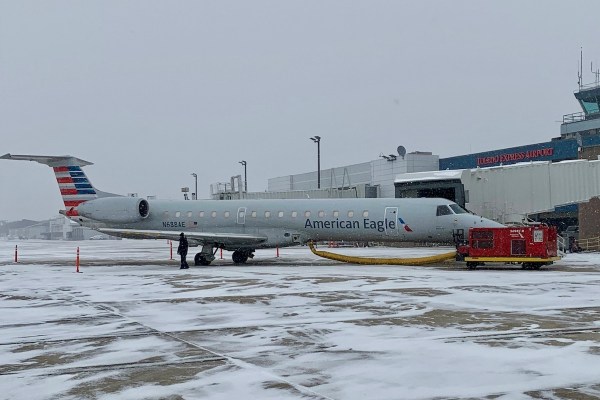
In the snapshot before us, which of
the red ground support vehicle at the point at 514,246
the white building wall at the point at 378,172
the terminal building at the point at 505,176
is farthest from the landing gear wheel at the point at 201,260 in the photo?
the white building wall at the point at 378,172

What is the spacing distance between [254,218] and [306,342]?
64.8 feet

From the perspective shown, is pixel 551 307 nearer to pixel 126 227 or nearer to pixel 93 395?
pixel 93 395

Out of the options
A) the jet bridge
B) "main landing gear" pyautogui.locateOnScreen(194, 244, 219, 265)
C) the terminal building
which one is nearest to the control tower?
Answer: the terminal building

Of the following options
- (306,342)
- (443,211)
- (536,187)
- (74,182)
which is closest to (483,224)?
(443,211)

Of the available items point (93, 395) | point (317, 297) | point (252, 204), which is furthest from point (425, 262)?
point (93, 395)

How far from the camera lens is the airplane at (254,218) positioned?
2586 centimetres

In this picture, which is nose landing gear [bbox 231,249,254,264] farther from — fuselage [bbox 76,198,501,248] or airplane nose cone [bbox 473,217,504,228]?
airplane nose cone [bbox 473,217,504,228]

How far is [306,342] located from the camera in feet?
30.6

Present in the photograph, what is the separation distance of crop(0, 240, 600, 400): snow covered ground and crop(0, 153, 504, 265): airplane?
28.8 ft

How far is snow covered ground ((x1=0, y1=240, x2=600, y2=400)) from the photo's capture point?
690cm

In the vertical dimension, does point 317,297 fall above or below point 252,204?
below

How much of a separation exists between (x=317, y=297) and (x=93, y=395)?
334 inches

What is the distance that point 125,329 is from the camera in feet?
35.3

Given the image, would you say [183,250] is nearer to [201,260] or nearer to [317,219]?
[201,260]
